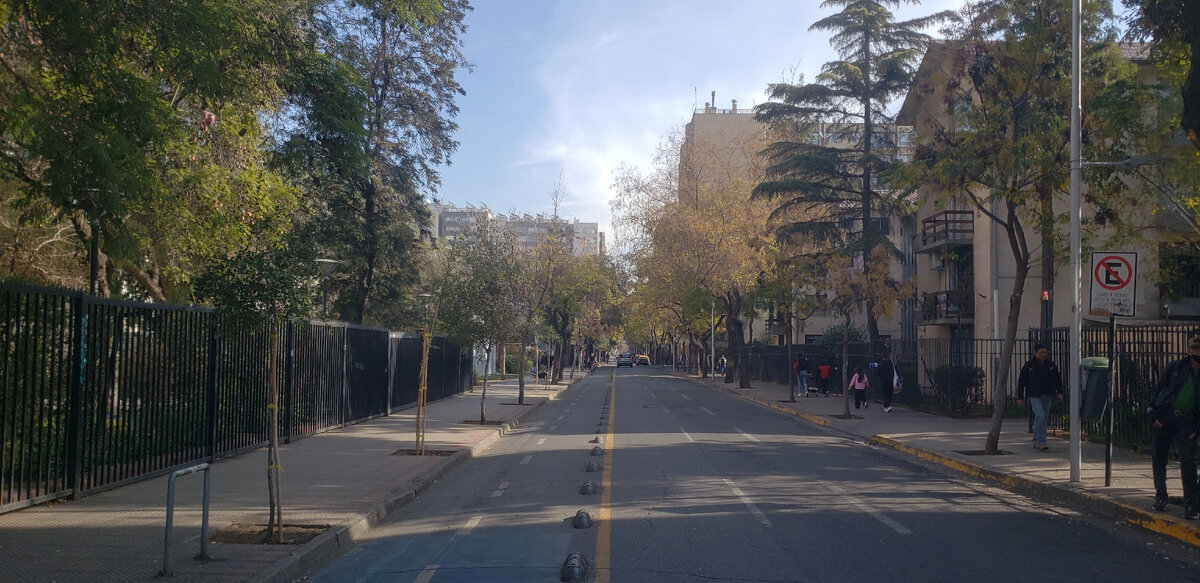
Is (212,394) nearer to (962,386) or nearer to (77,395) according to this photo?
(77,395)

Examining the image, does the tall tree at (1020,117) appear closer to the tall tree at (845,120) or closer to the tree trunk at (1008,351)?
the tree trunk at (1008,351)

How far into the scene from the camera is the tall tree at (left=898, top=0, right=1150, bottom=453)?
15008 mm

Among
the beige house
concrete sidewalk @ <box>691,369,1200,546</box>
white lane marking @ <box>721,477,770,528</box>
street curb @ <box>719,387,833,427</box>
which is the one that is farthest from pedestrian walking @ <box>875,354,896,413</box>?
white lane marking @ <box>721,477,770,528</box>

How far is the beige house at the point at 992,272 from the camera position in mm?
22297

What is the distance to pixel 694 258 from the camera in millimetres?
38156

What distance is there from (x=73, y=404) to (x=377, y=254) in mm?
18487

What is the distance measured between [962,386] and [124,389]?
68.1 ft


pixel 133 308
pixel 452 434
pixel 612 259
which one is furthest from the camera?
pixel 612 259

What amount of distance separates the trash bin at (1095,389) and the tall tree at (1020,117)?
9.47ft

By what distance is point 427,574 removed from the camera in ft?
24.5

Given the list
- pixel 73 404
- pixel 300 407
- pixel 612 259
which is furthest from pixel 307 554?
pixel 612 259

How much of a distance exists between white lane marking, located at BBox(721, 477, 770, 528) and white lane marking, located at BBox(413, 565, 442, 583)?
3.60 metres

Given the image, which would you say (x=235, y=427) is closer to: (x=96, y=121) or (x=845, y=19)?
(x=96, y=121)

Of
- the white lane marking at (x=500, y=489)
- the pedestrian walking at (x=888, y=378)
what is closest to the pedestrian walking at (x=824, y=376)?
the pedestrian walking at (x=888, y=378)
